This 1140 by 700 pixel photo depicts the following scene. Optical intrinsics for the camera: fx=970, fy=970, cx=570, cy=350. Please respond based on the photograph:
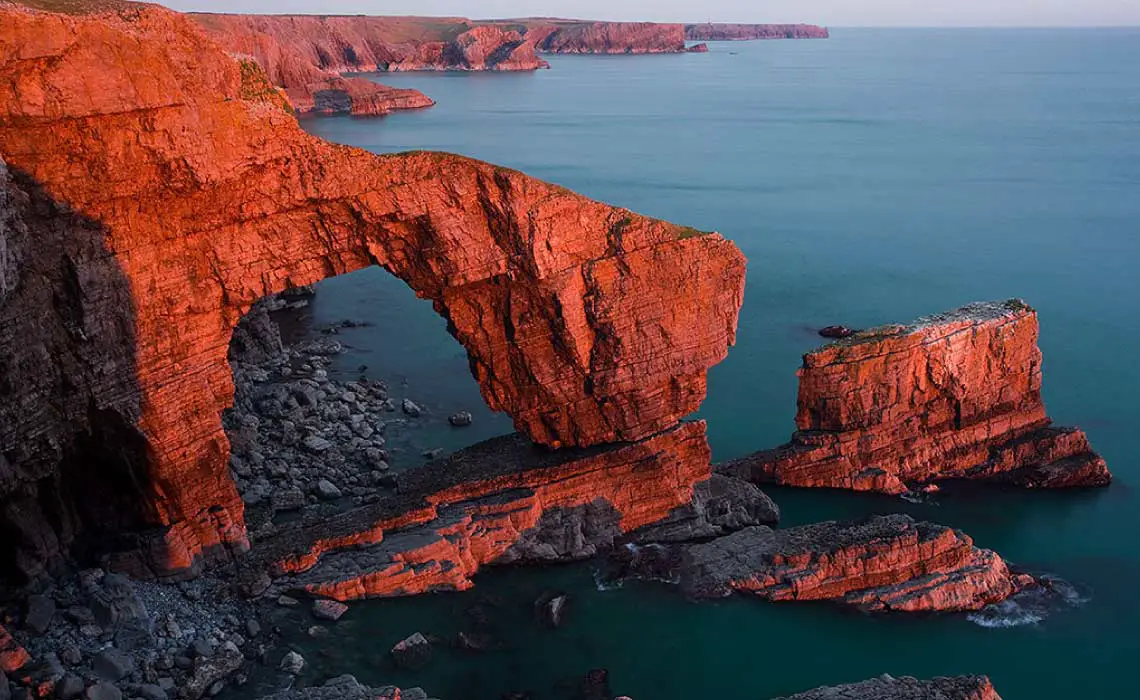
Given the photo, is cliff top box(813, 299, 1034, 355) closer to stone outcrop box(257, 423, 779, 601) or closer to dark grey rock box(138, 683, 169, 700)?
stone outcrop box(257, 423, 779, 601)

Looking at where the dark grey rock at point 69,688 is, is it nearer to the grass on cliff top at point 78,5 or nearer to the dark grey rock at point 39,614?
the dark grey rock at point 39,614

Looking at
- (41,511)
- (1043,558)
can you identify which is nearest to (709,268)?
(1043,558)

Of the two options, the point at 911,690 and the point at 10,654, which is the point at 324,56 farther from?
the point at 911,690

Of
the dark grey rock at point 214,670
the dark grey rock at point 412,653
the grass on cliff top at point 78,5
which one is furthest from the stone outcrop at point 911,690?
the grass on cliff top at point 78,5

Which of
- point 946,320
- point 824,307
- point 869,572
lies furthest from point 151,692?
point 824,307

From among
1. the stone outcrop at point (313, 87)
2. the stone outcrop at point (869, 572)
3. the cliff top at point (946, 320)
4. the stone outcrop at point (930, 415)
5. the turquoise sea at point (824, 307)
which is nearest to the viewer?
the turquoise sea at point (824, 307)

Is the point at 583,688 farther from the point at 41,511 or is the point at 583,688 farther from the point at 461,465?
the point at 41,511

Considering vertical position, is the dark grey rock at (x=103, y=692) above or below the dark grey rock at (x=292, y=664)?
above
